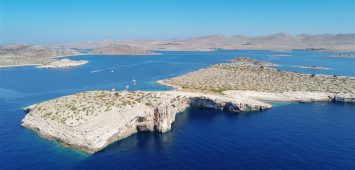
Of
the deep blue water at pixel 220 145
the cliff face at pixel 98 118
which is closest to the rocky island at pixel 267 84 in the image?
the deep blue water at pixel 220 145

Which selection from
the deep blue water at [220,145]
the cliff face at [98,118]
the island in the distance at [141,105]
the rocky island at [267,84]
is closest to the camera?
the deep blue water at [220,145]

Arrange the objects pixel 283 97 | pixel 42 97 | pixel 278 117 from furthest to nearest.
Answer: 1. pixel 42 97
2. pixel 283 97
3. pixel 278 117

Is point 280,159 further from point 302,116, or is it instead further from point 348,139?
point 302,116

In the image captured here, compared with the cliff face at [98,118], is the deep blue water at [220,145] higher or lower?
lower

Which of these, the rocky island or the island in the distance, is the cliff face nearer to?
the island in the distance

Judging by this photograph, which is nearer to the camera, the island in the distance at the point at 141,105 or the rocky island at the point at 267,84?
the island in the distance at the point at 141,105

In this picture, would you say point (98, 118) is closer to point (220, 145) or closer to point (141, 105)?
point (141, 105)

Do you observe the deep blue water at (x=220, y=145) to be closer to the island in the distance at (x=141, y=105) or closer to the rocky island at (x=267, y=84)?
the island in the distance at (x=141, y=105)

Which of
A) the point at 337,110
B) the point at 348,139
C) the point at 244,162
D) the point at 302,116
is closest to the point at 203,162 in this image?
the point at 244,162
